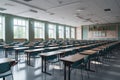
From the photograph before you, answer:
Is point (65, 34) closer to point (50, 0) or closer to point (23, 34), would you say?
point (23, 34)

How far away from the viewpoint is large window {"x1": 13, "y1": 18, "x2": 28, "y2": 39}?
1202cm

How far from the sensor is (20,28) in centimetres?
1266

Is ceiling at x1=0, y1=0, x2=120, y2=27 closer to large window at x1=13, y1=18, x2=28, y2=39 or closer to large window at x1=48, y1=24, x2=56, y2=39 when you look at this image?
large window at x1=13, y1=18, x2=28, y2=39

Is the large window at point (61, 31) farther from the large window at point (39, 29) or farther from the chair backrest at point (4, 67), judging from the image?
the chair backrest at point (4, 67)

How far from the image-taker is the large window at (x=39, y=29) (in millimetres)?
14491

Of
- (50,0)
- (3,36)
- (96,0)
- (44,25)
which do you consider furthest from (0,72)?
(44,25)

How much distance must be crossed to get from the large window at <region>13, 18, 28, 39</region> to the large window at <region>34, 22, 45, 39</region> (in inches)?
58.0

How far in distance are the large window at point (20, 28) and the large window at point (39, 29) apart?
1.47m

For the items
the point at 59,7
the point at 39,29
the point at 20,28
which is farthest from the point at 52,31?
the point at 59,7

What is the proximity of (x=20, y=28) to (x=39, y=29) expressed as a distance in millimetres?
2866

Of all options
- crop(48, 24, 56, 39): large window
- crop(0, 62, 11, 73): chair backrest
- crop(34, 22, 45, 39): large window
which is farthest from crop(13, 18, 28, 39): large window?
crop(0, 62, 11, 73): chair backrest

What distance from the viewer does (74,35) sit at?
23203mm

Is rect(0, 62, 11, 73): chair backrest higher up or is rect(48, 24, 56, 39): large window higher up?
rect(48, 24, 56, 39): large window

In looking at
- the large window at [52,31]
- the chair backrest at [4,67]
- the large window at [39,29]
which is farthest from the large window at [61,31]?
the chair backrest at [4,67]
